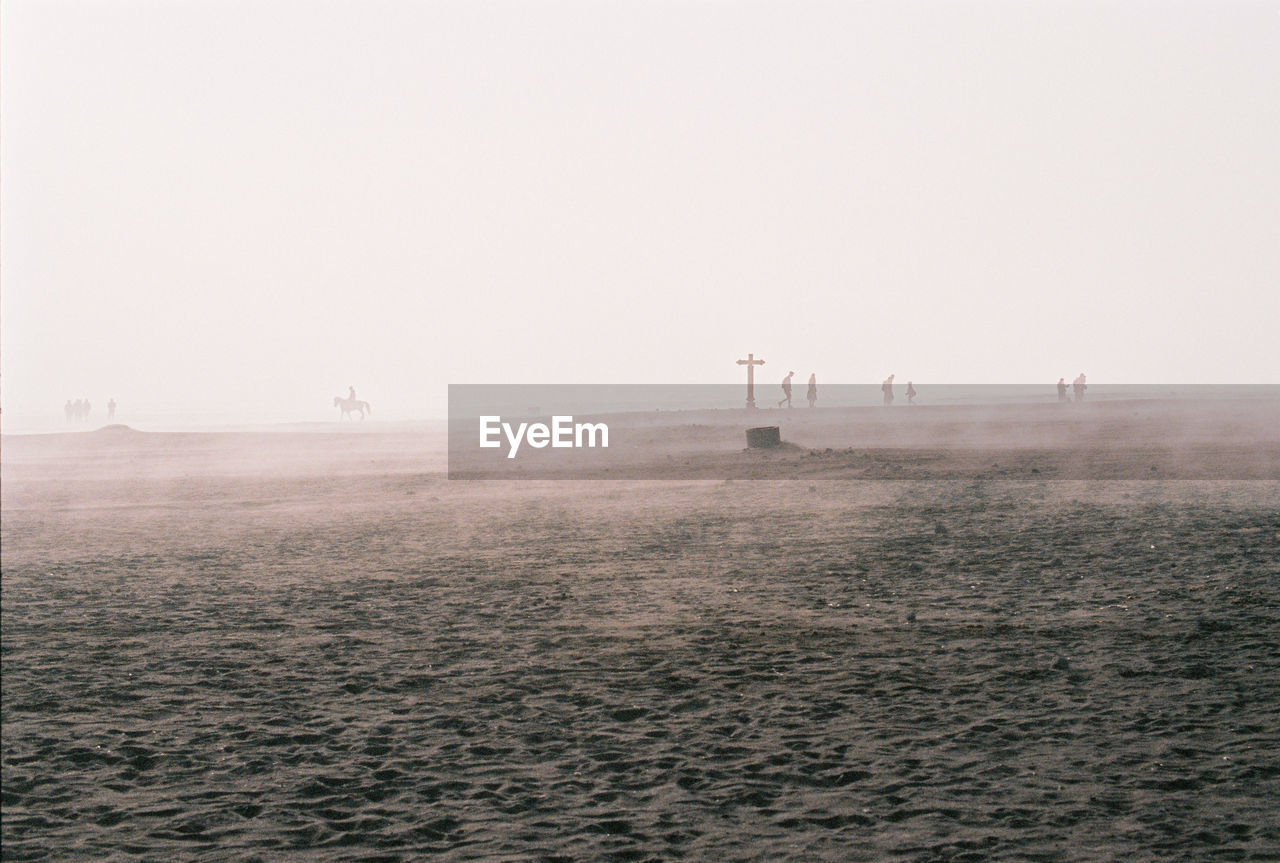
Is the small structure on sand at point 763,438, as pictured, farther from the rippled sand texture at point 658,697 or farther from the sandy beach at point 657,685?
the rippled sand texture at point 658,697

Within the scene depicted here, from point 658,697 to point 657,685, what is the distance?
33cm

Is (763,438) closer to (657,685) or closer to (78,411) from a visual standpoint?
(657,685)

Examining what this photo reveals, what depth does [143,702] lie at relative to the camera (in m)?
8.05

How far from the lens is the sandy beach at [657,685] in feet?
18.7

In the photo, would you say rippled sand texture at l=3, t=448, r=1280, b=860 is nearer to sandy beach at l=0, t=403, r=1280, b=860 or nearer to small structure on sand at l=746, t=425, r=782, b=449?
sandy beach at l=0, t=403, r=1280, b=860

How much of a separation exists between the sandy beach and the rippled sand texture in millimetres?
32

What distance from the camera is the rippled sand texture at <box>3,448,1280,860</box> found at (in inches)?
224

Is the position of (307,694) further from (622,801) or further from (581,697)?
(622,801)

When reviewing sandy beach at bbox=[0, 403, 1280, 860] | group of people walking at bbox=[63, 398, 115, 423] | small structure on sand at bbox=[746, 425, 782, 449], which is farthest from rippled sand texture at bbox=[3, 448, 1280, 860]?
group of people walking at bbox=[63, 398, 115, 423]

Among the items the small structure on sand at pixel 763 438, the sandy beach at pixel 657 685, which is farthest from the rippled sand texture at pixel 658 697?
the small structure on sand at pixel 763 438

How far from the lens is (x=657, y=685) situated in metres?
8.34

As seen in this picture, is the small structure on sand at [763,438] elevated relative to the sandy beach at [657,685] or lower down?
elevated

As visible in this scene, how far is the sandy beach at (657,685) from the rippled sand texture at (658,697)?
0.10ft

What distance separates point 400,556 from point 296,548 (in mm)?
1925
